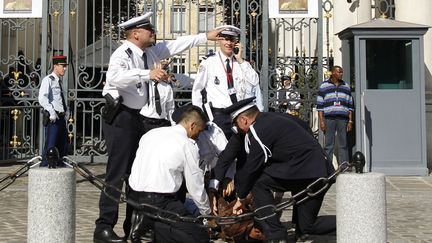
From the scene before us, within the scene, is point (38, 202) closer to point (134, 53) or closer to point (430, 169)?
point (134, 53)

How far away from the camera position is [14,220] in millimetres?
8383

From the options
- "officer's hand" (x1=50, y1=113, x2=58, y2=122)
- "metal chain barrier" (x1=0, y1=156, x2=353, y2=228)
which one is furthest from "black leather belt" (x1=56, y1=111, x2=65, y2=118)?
"metal chain barrier" (x1=0, y1=156, x2=353, y2=228)

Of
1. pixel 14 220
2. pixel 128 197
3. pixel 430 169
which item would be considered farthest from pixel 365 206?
pixel 430 169

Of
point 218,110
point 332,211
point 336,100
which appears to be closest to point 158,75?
point 218,110

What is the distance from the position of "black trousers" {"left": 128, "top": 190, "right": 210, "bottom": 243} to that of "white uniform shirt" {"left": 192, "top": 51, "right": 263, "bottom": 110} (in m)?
1.80

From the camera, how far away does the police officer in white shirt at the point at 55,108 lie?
11500mm

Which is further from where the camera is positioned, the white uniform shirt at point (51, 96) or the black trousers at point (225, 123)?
the white uniform shirt at point (51, 96)

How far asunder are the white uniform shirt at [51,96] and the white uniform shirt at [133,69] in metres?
4.65

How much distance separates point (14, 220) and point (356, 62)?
6.72 m

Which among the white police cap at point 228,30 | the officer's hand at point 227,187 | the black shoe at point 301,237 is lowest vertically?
the black shoe at point 301,237

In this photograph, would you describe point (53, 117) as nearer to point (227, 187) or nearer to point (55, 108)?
point (55, 108)

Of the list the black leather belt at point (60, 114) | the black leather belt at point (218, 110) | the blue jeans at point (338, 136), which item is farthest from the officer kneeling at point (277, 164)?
the blue jeans at point (338, 136)

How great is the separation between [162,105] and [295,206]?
1.57m

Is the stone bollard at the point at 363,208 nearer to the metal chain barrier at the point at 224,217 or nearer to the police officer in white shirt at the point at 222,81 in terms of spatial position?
the metal chain barrier at the point at 224,217
